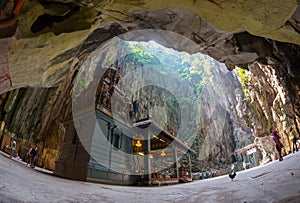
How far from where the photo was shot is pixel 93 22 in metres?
5.89

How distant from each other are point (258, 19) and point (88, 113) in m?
10.4

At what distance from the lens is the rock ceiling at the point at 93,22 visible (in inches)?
172

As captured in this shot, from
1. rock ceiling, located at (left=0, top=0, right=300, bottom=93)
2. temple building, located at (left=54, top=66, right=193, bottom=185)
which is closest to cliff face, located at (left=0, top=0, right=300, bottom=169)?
rock ceiling, located at (left=0, top=0, right=300, bottom=93)

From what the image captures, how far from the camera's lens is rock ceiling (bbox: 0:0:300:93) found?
437cm

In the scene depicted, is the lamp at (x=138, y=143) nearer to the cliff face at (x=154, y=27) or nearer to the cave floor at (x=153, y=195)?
the cliff face at (x=154, y=27)

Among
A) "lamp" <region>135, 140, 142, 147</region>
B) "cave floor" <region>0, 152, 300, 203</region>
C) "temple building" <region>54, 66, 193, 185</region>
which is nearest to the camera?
"cave floor" <region>0, 152, 300, 203</region>

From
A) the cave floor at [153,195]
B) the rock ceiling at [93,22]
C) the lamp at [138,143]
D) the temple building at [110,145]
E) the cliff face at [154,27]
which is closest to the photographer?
the cave floor at [153,195]

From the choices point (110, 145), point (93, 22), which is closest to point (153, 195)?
point (93, 22)

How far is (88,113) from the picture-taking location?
12.0 meters

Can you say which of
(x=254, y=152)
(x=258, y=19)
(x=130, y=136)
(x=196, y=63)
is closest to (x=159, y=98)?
(x=196, y=63)

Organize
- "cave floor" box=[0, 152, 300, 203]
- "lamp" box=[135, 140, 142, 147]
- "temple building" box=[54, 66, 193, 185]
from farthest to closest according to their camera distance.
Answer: "lamp" box=[135, 140, 142, 147] < "temple building" box=[54, 66, 193, 185] < "cave floor" box=[0, 152, 300, 203]

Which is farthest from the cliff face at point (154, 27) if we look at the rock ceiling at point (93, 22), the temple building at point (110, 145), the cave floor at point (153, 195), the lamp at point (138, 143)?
the lamp at point (138, 143)

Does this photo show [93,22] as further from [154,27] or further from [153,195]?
[153,195]

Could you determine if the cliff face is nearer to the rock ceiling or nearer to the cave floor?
the rock ceiling
